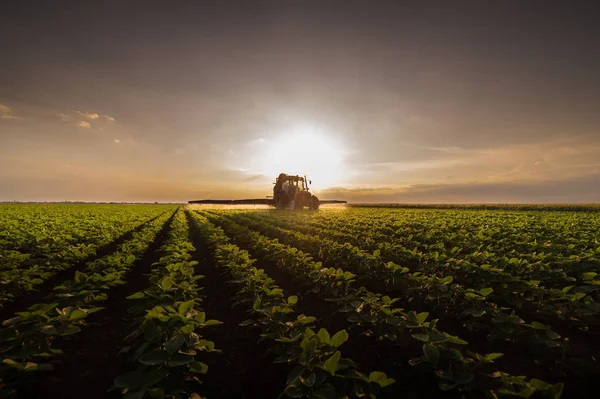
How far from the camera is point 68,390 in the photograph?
12.0 feet

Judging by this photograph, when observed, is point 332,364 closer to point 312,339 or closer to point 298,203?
point 312,339

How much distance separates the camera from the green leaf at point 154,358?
9.59 feet

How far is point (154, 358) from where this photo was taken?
3012 mm

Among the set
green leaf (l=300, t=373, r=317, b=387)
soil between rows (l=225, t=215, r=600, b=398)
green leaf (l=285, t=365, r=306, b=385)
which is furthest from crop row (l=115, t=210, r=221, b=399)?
soil between rows (l=225, t=215, r=600, b=398)

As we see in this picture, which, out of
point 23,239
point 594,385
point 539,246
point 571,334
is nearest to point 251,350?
point 594,385

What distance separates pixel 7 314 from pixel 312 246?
8.10 m

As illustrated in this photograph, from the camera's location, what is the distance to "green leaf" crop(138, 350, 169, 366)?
2924 millimetres

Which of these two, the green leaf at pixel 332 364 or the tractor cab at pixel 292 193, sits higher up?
the tractor cab at pixel 292 193

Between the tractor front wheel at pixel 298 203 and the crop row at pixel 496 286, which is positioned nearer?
the crop row at pixel 496 286

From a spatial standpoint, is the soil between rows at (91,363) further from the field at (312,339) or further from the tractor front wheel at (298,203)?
the tractor front wheel at (298,203)

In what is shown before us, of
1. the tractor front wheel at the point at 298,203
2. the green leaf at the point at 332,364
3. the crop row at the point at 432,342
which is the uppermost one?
the tractor front wheel at the point at 298,203

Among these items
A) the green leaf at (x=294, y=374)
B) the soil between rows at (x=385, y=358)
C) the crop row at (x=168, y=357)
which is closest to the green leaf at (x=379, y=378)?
the green leaf at (x=294, y=374)

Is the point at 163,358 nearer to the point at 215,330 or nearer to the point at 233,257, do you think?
the point at 215,330

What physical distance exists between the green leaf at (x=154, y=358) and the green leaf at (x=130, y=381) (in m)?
0.12
